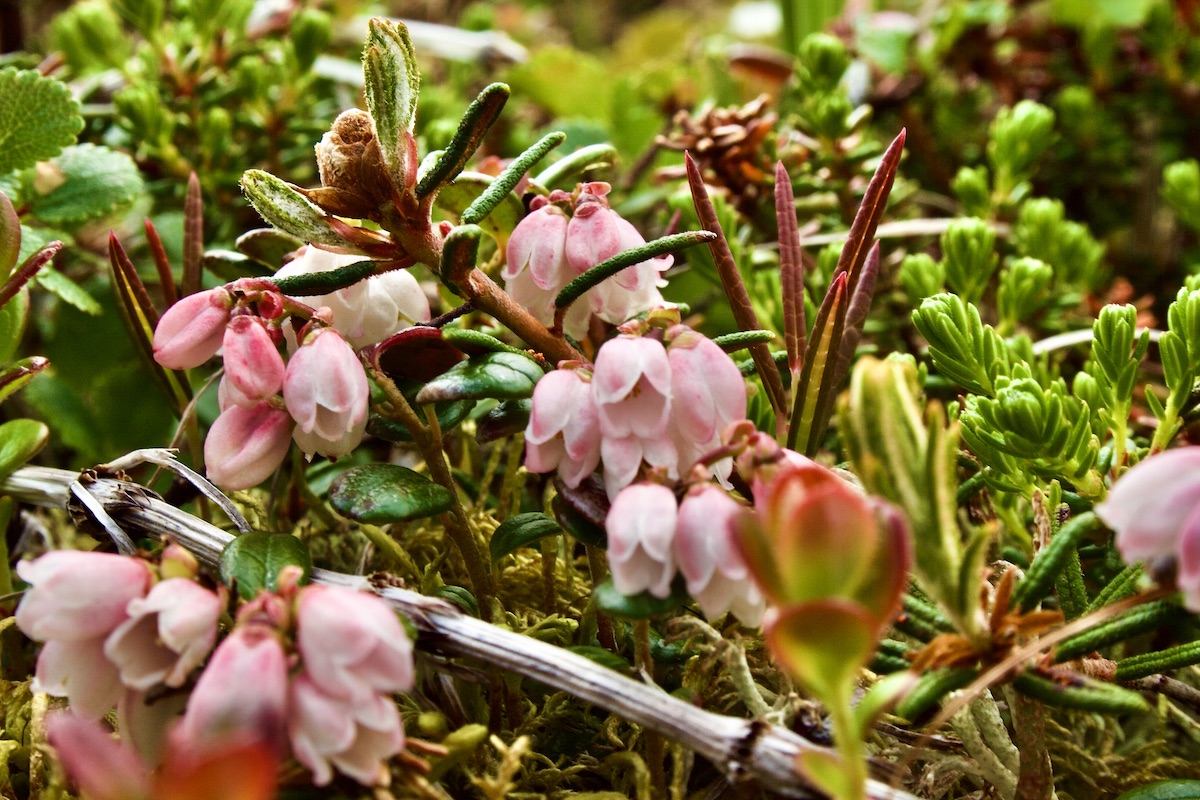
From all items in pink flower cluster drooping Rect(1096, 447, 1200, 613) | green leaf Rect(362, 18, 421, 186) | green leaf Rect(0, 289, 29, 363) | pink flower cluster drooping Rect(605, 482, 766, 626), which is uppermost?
green leaf Rect(362, 18, 421, 186)

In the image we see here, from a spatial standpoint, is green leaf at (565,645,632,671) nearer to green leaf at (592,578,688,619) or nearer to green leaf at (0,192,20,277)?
green leaf at (592,578,688,619)

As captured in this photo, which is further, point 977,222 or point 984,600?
point 977,222

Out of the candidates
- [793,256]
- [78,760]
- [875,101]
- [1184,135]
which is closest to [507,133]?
[875,101]

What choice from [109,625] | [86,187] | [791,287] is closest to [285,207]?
[109,625]

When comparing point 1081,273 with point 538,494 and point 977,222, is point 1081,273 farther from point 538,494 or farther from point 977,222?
point 538,494

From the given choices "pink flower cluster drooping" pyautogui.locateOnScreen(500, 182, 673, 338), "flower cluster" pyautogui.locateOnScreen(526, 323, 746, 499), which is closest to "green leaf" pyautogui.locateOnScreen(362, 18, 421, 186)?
"pink flower cluster drooping" pyautogui.locateOnScreen(500, 182, 673, 338)

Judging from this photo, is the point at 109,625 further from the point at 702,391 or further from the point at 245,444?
the point at 702,391

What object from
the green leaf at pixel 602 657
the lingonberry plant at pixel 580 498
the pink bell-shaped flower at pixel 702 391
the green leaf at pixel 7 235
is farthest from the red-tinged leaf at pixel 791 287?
the green leaf at pixel 7 235
